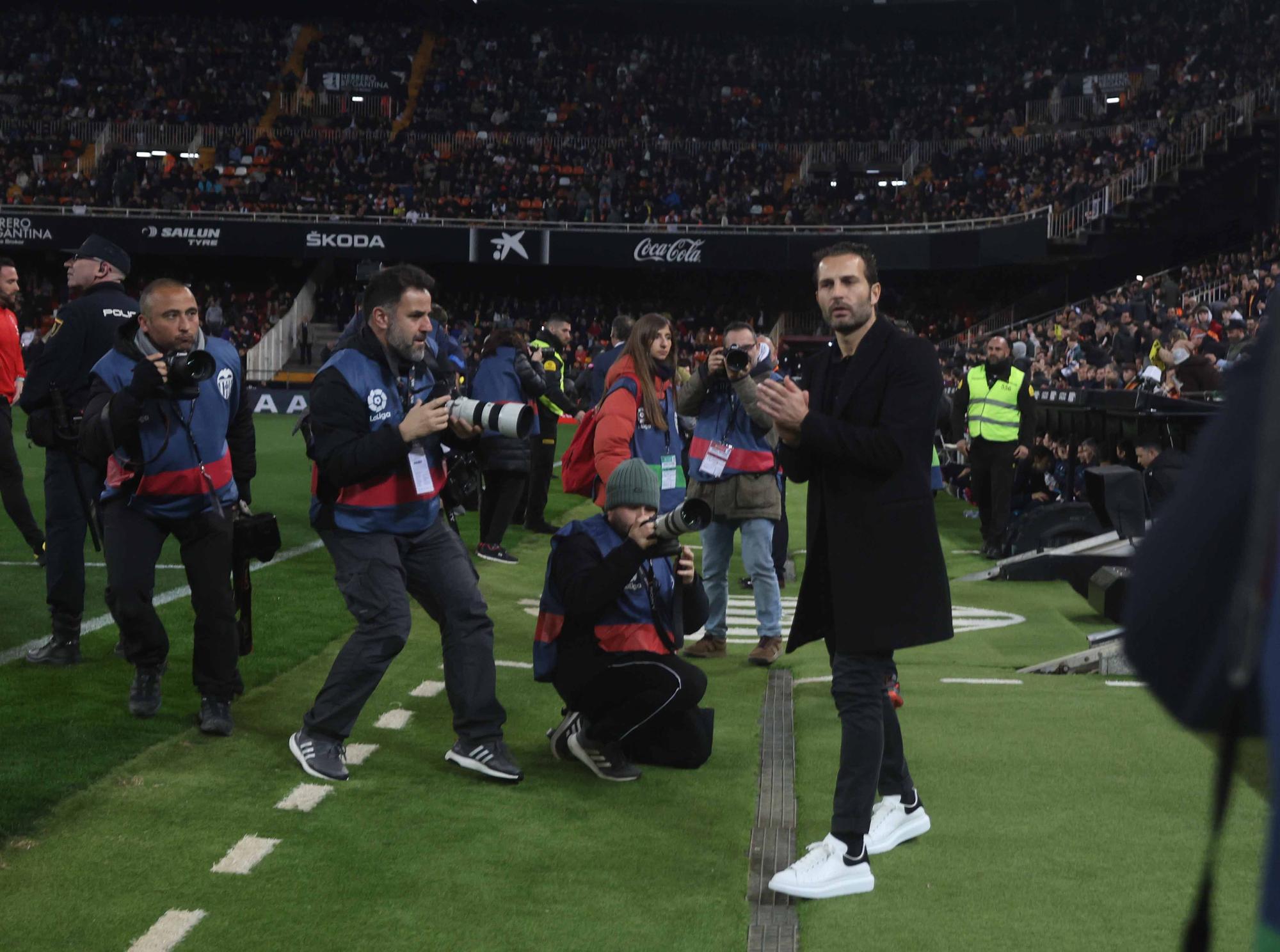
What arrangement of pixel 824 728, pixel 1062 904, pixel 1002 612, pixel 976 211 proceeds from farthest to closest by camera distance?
pixel 976 211
pixel 1002 612
pixel 824 728
pixel 1062 904

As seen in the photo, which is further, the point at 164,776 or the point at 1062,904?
the point at 164,776

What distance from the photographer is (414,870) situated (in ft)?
13.4

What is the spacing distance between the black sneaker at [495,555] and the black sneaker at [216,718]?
511 centimetres

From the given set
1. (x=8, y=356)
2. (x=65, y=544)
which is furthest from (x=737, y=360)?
(x=8, y=356)

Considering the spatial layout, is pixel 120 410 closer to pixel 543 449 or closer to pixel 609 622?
pixel 609 622

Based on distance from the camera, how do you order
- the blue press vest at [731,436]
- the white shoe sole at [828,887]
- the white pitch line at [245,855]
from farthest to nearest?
the blue press vest at [731,436]
the white pitch line at [245,855]
the white shoe sole at [828,887]

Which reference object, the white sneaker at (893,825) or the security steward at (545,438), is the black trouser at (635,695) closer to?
the white sneaker at (893,825)

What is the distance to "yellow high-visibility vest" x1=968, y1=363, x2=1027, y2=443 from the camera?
11453 millimetres

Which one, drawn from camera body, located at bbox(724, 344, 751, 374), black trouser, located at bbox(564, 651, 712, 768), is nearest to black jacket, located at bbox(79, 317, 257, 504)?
black trouser, located at bbox(564, 651, 712, 768)

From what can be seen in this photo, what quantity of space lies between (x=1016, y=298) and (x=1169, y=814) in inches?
1292

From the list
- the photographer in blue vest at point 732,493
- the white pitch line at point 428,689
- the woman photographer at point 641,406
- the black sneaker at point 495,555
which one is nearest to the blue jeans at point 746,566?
the photographer in blue vest at point 732,493

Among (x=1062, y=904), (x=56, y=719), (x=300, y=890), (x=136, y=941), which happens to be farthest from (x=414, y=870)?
(x=56, y=719)

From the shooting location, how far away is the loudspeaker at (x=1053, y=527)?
409 inches

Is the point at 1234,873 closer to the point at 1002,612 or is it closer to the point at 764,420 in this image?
the point at 764,420
